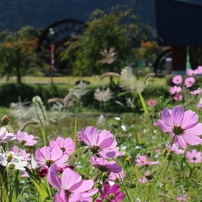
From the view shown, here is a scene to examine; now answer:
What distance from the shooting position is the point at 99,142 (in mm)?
775

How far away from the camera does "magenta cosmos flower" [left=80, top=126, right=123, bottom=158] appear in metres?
0.76

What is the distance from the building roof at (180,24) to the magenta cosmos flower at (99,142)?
20.9 meters

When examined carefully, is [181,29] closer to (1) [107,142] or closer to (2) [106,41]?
(2) [106,41]

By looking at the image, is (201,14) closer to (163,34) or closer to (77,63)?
(163,34)

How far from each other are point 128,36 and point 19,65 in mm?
4817

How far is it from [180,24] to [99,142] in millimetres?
21622

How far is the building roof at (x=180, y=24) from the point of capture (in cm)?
2111

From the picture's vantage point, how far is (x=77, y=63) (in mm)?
14820

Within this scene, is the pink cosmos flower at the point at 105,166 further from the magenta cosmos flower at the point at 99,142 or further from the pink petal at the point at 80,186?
the pink petal at the point at 80,186

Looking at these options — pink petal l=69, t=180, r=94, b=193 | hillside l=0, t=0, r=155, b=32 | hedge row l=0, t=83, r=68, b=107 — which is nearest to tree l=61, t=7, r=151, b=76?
hedge row l=0, t=83, r=68, b=107

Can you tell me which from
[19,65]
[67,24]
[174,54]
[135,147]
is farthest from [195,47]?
[67,24]

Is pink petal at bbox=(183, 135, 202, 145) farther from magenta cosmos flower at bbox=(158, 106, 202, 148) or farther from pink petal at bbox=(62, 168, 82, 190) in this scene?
pink petal at bbox=(62, 168, 82, 190)

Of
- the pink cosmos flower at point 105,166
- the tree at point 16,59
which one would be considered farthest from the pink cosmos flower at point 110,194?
the tree at point 16,59

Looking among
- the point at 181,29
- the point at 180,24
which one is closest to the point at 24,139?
the point at 181,29
